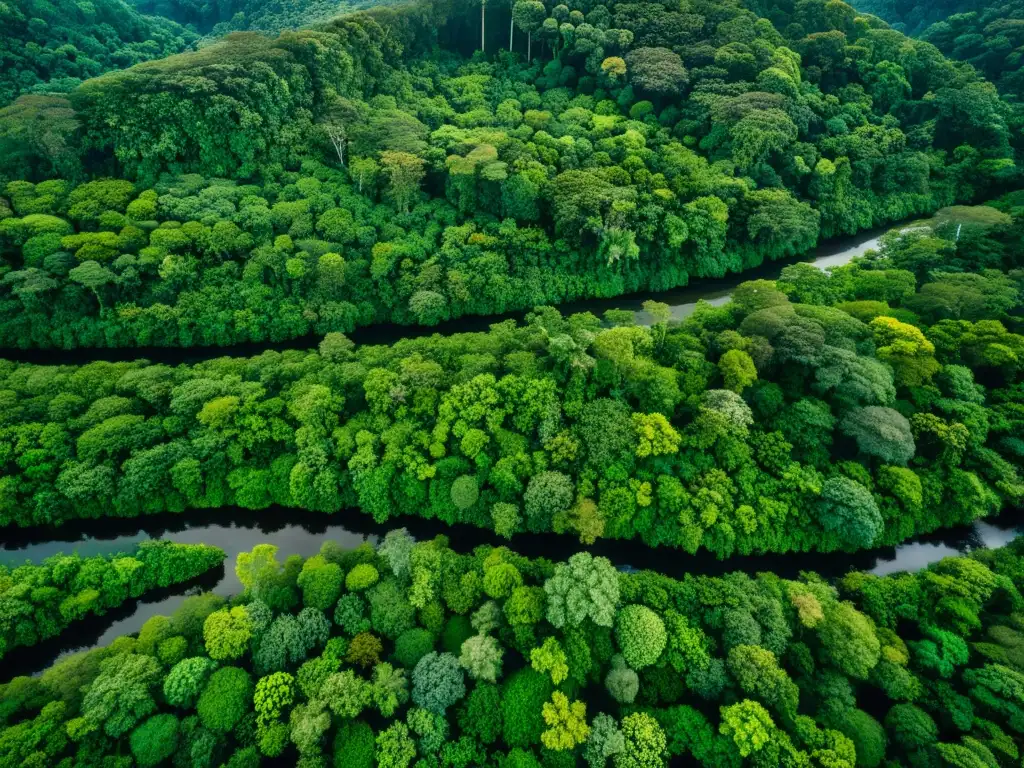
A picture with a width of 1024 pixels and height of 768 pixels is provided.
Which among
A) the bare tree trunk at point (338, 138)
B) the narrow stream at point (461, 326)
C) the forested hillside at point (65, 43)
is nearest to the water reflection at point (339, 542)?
the narrow stream at point (461, 326)

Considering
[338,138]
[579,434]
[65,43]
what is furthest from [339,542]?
[65,43]

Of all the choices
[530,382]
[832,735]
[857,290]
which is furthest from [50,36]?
[832,735]

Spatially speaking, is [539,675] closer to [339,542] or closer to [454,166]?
[339,542]

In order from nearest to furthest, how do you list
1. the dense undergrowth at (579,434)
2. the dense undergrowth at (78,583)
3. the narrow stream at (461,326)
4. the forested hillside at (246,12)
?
the dense undergrowth at (78,583)
the dense undergrowth at (579,434)
the narrow stream at (461,326)
the forested hillside at (246,12)

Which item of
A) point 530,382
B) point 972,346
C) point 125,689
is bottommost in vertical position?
point 125,689

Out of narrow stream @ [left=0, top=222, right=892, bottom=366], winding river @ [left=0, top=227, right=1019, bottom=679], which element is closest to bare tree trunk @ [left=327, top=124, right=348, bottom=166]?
narrow stream @ [left=0, top=222, right=892, bottom=366]

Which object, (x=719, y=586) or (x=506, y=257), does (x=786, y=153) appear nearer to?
(x=506, y=257)

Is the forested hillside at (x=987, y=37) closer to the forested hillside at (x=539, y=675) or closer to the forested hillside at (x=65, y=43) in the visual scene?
the forested hillside at (x=539, y=675)
